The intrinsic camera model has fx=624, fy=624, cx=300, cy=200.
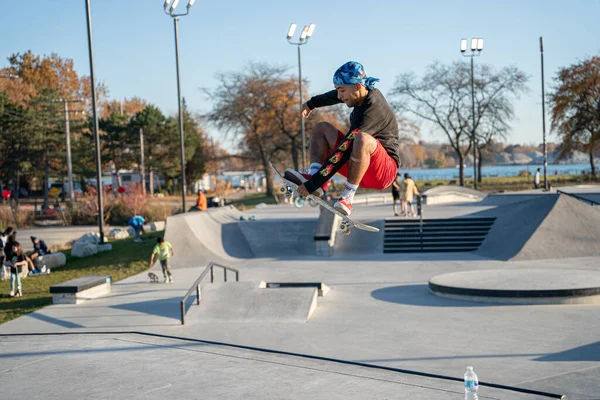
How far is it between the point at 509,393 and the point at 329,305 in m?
6.48

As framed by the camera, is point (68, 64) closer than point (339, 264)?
No

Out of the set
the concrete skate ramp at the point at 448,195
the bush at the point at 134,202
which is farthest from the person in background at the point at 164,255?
the concrete skate ramp at the point at 448,195

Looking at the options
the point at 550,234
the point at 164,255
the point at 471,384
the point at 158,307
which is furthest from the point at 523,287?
the point at 164,255

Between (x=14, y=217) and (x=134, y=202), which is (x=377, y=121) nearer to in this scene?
(x=134, y=202)

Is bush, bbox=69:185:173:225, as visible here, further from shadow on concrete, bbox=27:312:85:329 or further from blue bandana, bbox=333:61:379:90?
blue bandana, bbox=333:61:379:90

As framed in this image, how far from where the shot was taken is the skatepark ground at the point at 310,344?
27.2 feet

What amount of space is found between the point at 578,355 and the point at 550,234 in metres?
11.4

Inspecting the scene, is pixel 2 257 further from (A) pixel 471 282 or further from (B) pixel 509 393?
(B) pixel 509 393

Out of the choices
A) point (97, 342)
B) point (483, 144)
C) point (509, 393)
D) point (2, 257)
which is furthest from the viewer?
point (483, 144)

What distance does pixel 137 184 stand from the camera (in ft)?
131

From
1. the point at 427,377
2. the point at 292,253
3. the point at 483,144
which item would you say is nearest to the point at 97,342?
the point at 427,377

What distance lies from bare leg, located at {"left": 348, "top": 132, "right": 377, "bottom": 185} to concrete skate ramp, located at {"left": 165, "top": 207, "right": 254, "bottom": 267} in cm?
1624

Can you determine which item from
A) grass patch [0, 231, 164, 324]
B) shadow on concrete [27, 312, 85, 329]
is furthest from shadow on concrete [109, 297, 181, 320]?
grass patch [0, 231, 164, 324]

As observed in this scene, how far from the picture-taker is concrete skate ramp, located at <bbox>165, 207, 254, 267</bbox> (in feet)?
70.1
